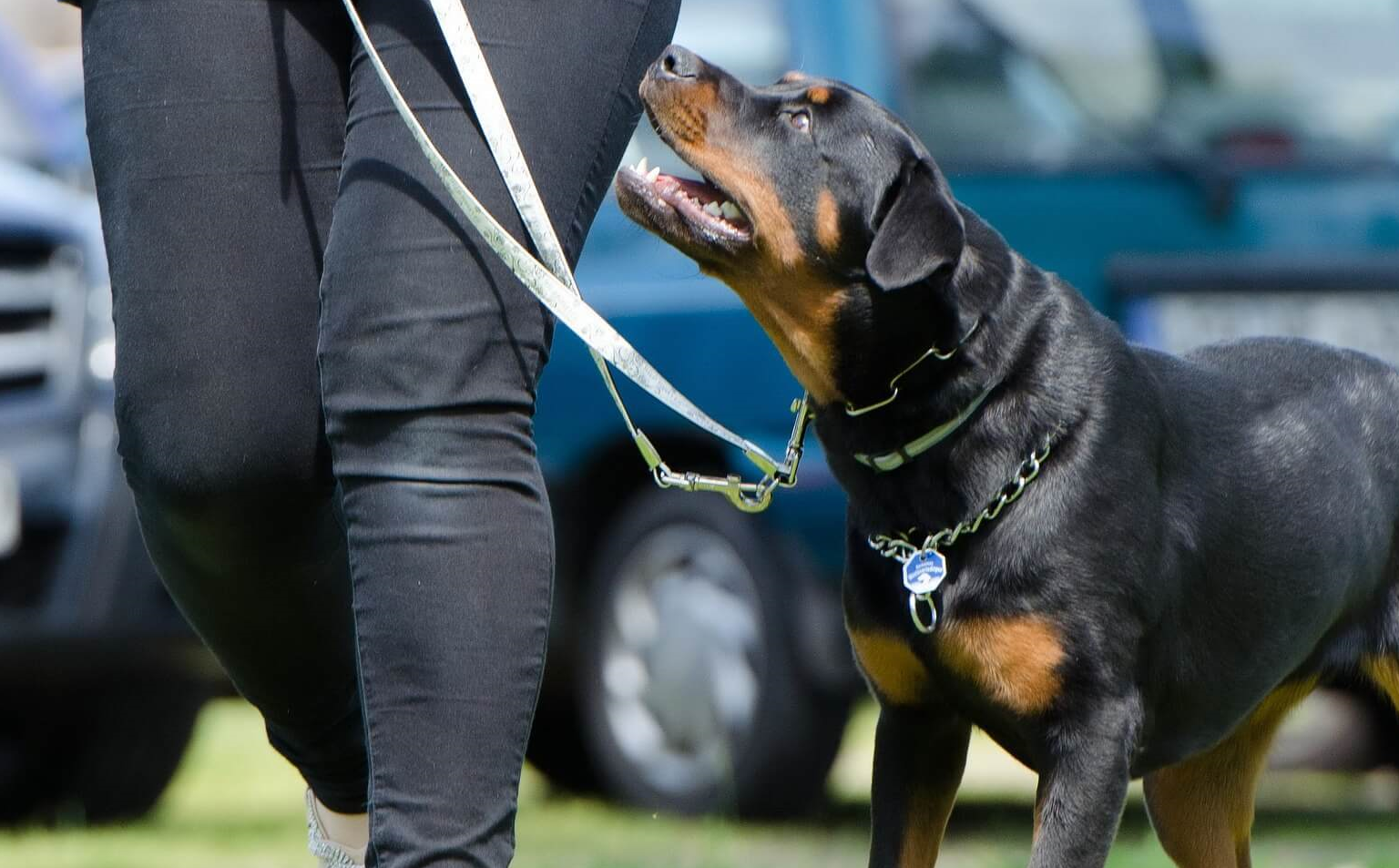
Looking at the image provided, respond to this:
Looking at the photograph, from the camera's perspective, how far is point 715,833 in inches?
211

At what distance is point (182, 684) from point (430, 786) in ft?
12.6

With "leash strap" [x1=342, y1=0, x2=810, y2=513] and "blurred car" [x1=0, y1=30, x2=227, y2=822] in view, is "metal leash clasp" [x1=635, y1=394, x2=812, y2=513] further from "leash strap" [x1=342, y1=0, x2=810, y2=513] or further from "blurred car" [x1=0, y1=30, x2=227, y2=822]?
"blurred car" [x1=0, y1=30, x2=227, y2=822]

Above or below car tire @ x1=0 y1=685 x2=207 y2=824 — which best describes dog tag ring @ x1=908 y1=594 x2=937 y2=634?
above

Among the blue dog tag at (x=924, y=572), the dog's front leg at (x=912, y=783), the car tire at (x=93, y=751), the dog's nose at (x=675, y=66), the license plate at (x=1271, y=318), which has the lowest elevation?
the car tire at (x=93, y=751)

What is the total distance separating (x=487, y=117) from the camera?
2.53m

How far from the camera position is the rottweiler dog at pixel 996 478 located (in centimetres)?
308

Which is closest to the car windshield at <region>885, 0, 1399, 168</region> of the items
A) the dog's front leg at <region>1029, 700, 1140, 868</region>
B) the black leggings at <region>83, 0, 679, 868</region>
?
the dog's front leg at <region>1029, 700, 1140, 868</region>

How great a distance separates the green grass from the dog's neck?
1.55 m

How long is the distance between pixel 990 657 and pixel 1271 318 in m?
2.53

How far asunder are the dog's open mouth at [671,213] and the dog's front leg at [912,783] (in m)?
0.76

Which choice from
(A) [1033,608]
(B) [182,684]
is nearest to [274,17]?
(A) [1033,608]

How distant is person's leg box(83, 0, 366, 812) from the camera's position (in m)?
2.75

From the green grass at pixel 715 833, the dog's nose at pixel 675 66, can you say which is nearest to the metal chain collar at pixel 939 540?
the dog's nose at pixel 675 66

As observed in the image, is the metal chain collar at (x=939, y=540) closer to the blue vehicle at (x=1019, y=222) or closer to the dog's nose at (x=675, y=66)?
the dog's nose at (x=675, y=66)
